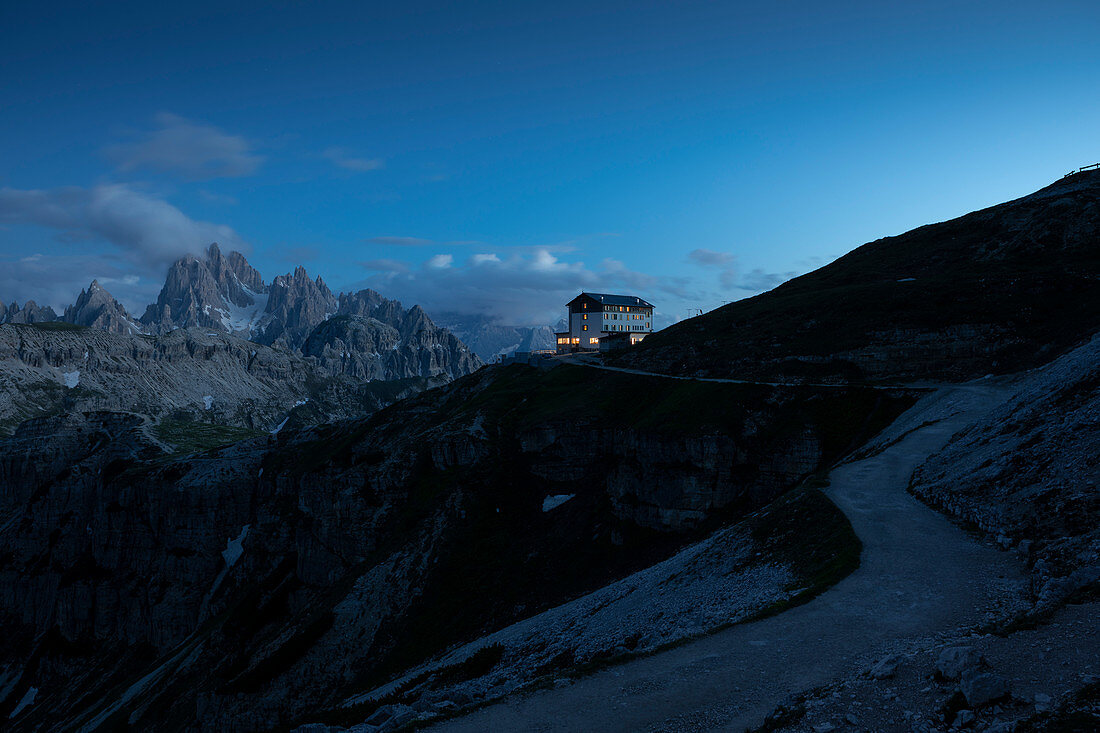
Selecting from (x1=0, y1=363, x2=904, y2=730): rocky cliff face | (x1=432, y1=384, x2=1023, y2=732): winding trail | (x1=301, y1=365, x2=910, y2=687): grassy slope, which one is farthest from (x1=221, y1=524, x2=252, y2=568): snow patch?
(x1=432, y1=384, x2=1023, y2=732): winding trail

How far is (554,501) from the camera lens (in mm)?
83188

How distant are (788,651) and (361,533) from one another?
8311 centimetres

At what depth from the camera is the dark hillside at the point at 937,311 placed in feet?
240

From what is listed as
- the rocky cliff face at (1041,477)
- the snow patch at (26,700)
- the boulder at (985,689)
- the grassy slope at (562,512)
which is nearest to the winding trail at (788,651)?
the rocky cliff face at (1041,477)

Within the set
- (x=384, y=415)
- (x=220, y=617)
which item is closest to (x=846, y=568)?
(x=384, y=415)

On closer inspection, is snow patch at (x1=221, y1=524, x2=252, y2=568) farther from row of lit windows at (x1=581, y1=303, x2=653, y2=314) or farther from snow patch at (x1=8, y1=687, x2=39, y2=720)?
row of lit windows at (x1=581, y1=303, x2=653, y2=314)

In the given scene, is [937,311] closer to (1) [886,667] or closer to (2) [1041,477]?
(2) [1041,477]

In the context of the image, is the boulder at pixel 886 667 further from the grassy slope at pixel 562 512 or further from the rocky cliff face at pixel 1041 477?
the grassy slope at pixel 562 512

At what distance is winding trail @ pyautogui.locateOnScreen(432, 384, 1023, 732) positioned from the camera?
62.5 feet

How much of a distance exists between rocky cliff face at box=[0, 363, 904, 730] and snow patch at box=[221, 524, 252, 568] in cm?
35

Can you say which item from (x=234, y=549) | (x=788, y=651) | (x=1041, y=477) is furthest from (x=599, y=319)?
(x=788, y=651)

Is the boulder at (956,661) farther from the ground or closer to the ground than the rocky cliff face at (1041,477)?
closer to the ground

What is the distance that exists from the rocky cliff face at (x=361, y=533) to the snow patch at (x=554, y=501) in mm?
810

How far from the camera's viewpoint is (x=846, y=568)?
27609 millimetres
